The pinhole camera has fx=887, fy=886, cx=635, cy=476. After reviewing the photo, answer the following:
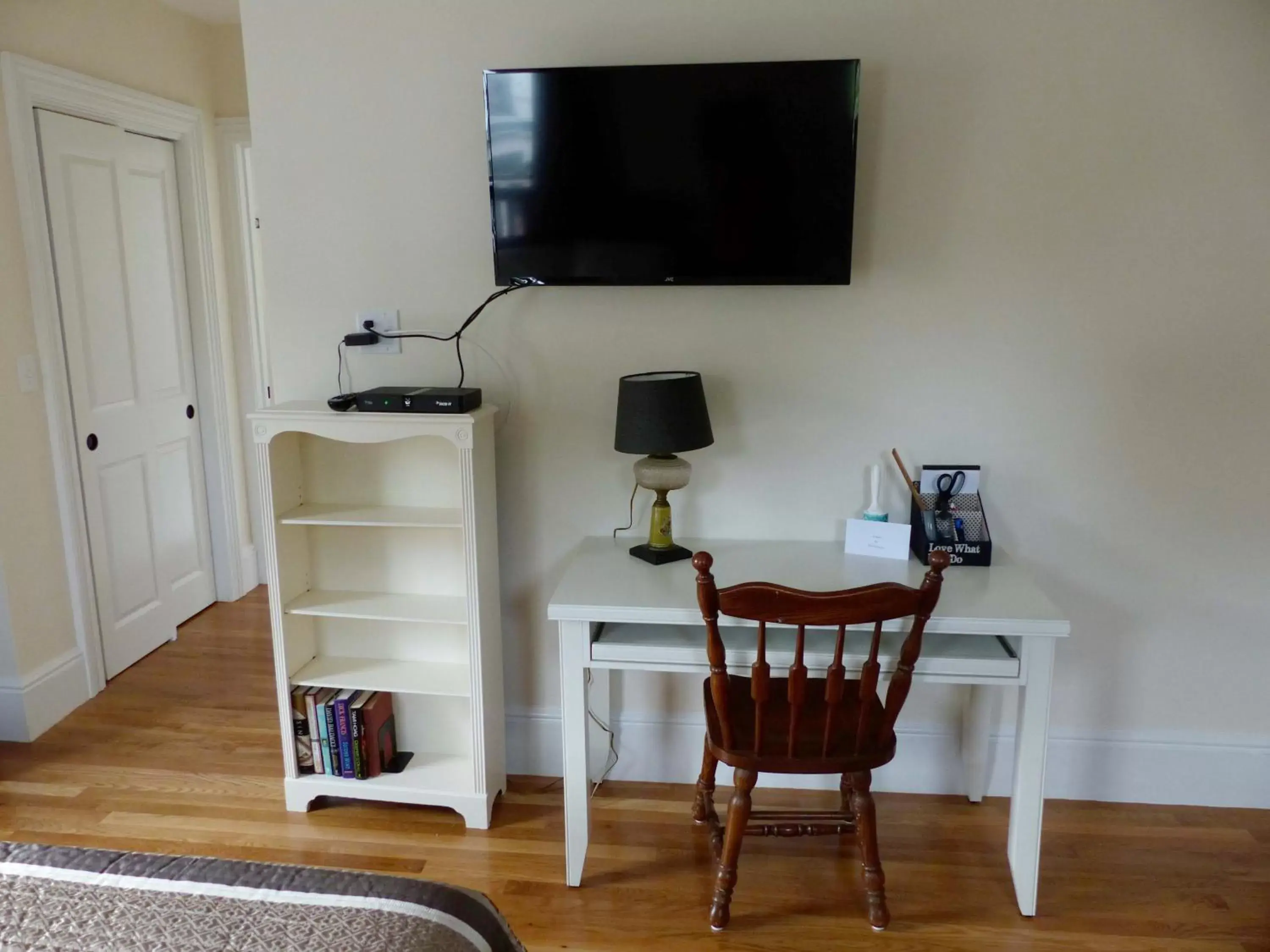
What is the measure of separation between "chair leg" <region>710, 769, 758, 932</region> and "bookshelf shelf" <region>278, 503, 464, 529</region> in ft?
A: 3.11

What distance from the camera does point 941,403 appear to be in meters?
2.39

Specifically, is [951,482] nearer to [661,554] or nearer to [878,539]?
[878,539]

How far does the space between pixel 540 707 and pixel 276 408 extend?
1.15 m

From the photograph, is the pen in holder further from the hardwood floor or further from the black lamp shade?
the hardwood floor

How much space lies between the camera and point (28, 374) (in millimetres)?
2871

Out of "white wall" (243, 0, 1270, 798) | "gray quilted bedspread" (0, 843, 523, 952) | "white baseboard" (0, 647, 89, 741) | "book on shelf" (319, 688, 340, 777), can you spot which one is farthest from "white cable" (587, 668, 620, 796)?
"white baseboard" (0, 647, 89, 741)

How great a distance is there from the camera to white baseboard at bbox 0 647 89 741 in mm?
2816

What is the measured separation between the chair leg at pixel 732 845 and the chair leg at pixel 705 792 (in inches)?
10.6

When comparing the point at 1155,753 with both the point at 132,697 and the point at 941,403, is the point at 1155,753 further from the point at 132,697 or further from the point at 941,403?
the point at 132,697

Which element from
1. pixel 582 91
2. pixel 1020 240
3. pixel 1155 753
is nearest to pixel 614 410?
pixel 582 91

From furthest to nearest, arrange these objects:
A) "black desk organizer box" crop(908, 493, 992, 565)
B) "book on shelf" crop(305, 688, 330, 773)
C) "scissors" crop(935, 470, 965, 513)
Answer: "book on shelf" crop(305, 688, 330, 773), "scissors" crop(935, 470, 965, 513), "black desk organizer box" crop(908, 493, 992, 565)

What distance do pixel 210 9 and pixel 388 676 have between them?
281cm

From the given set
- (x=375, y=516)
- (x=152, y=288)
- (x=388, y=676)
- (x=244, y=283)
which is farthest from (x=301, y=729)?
(x=244, y=283)

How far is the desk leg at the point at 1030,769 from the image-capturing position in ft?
6.50
